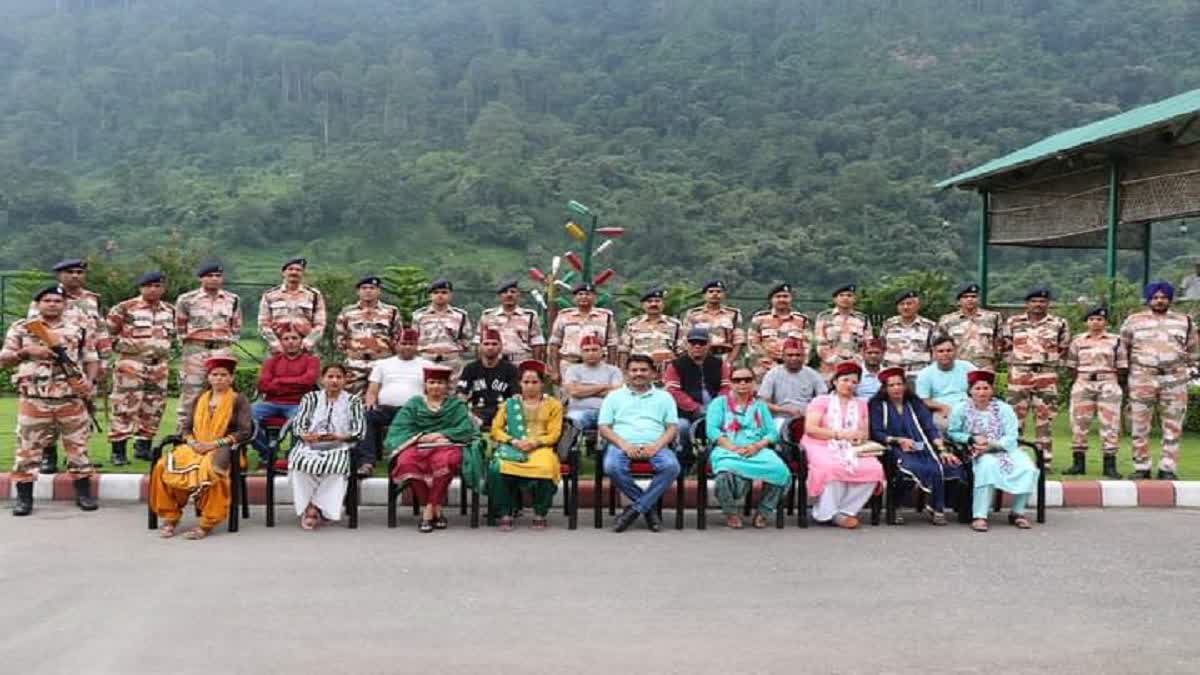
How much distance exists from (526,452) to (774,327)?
9.82ft

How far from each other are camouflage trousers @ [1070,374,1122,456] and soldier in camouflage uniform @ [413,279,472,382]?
4.78m

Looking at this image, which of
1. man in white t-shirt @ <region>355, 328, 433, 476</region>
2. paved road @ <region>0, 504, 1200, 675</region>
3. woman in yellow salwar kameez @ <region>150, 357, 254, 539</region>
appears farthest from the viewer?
man in white t-shirt @ <region>355, 328, 433, 476</region>

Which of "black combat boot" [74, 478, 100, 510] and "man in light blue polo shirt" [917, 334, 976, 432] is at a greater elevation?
"man in light blue polo shirt" [917, 334, 976, 432]

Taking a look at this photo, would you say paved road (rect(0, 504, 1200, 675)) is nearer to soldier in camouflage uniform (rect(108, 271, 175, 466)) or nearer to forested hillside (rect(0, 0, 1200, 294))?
soldier in camouflage uniform (rect(108, 271, 175, 466))

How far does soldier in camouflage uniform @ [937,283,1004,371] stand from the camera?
9.16m

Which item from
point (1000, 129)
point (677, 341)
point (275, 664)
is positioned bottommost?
point (275, 664)

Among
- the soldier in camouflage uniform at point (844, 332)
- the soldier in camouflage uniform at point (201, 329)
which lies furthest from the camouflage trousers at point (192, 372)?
the soldier in camouflage uniform at point (844, 332)

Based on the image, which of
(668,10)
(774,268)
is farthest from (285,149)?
(774,268)

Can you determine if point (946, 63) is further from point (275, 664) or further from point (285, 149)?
point (275, 664)

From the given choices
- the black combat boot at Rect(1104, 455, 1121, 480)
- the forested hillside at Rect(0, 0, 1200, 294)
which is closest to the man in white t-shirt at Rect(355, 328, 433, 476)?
the black combat boot at Rect(1104, 455, 1121, 480)

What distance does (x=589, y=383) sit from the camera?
27.0 feet

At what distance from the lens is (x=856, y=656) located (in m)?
4.32

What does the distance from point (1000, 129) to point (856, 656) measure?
5312 centimetres

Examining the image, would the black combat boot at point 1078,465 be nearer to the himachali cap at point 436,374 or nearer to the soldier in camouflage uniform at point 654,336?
the soldier in camouflage uniform at point 654,336
